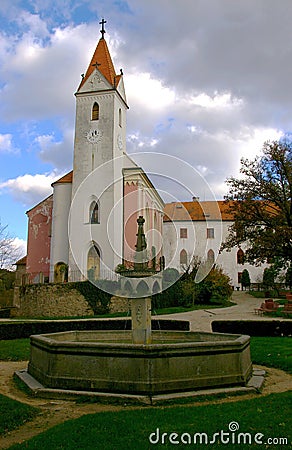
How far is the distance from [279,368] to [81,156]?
1125 inches

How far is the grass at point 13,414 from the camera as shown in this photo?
19.5 ft

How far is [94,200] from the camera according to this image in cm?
3388

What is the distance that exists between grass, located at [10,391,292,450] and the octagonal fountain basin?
949 millimetres

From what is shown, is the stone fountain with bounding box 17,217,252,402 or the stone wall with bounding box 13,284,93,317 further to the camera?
the stone wall with bounding box 13,284,93,317

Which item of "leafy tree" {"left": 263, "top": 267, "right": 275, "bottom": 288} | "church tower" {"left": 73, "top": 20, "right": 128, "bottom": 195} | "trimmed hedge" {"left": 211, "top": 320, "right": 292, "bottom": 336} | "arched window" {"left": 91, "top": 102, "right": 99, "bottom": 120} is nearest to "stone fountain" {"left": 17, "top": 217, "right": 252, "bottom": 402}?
"trimmed hedge" {"left": 211, "top": 320, "right": 292, "bottom": 336}

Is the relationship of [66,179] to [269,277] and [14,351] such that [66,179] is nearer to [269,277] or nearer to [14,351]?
[14,351]

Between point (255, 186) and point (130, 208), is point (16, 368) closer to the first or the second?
point (255, 186)

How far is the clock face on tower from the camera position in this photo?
118ft

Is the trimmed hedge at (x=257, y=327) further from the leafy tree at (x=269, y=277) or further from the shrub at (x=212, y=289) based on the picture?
the leafy tree at (x=269, y=277)

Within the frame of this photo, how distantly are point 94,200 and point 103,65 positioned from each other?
12873 mm

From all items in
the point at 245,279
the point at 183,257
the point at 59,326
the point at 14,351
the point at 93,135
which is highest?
the point at 93,135

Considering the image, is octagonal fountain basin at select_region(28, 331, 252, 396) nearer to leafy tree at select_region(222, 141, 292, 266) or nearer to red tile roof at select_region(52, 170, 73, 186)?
leafy tree at select_region(222, 141, 292, 266)
